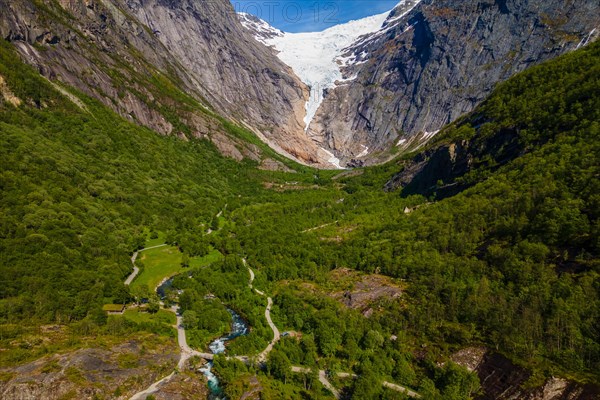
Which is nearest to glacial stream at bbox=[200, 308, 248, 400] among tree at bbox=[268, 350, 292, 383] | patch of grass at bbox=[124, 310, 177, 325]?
tree at bbox=[268, 350, 292, 383]

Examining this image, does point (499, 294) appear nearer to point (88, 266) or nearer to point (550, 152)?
point (550, 152)

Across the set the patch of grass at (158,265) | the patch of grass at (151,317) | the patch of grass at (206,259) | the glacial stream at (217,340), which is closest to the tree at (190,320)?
the patch of grass at (151,317)

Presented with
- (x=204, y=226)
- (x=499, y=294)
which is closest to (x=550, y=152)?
(x=499, y=294)

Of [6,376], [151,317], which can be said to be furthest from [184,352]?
[6,376]

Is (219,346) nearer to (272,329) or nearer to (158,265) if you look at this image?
(272,329)

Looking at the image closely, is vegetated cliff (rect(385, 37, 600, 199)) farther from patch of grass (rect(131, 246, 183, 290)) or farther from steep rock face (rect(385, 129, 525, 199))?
patch of grass (rect(131, 246, 183, 290))

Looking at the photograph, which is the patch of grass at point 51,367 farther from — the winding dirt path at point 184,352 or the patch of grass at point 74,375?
the winding dirt path at point 184,352
